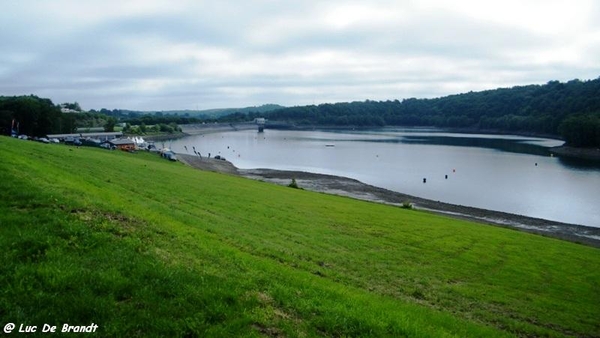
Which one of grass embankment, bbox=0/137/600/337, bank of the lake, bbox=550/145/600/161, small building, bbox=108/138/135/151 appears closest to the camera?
grass embankment, bbox=0/137/600/337

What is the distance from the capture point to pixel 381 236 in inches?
864

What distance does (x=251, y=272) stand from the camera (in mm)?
9977

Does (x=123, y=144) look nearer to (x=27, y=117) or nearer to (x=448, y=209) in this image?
(x=27, y=117)

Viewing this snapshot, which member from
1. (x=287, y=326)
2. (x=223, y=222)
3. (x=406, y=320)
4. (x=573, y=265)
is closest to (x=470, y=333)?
(x=406, y=320)

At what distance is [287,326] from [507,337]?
6829 millimetres

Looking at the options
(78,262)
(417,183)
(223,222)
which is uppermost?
(78,262)

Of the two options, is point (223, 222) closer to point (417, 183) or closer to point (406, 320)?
point (406, 320)

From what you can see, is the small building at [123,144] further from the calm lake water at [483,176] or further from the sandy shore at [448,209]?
the sandy shore at [448,209]

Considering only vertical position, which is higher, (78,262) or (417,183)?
(78,262)

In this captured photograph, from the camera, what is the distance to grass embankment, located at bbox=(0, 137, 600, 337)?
728 centimetres

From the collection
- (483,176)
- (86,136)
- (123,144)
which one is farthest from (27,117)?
(483,176)

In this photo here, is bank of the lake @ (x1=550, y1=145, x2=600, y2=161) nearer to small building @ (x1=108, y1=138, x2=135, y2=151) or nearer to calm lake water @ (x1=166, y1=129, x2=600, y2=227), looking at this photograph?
calm lake water @ (x1=166, y1=129, x2=600, y2=227)

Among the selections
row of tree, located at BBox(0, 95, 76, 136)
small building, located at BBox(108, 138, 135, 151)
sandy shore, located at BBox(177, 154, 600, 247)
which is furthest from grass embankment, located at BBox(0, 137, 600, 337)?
row of tree, located at BBox(0, 95, 76, 136)

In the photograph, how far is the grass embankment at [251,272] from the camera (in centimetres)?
728
